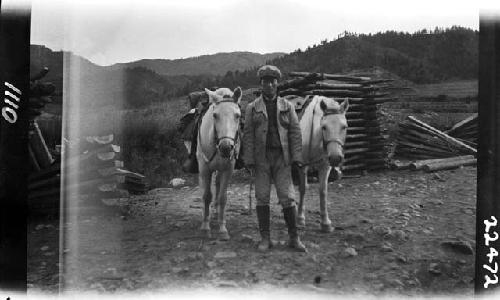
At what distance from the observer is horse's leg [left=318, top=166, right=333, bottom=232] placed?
13.4 ft

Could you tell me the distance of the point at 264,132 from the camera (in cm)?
398

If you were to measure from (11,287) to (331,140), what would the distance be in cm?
323

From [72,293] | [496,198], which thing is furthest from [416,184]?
[72,293]

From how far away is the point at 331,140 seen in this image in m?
4.05

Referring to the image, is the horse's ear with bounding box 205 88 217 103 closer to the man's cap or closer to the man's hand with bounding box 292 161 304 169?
the man's cap

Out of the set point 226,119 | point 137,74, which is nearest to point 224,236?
point 226,119

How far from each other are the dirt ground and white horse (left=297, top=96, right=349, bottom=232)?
0.31 ft

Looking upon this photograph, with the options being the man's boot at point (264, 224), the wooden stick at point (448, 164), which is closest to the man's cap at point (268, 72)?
the man's boot at point (264, 224)

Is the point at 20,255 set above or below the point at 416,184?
below

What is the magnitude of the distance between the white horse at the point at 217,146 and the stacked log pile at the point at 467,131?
2139mm

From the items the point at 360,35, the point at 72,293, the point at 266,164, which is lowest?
the point at 72,293

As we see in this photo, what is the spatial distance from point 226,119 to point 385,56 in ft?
5.92

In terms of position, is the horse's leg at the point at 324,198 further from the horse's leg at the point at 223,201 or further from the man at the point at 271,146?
the horse's leg at the point at 223,201

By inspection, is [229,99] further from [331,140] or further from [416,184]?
[416,184]
